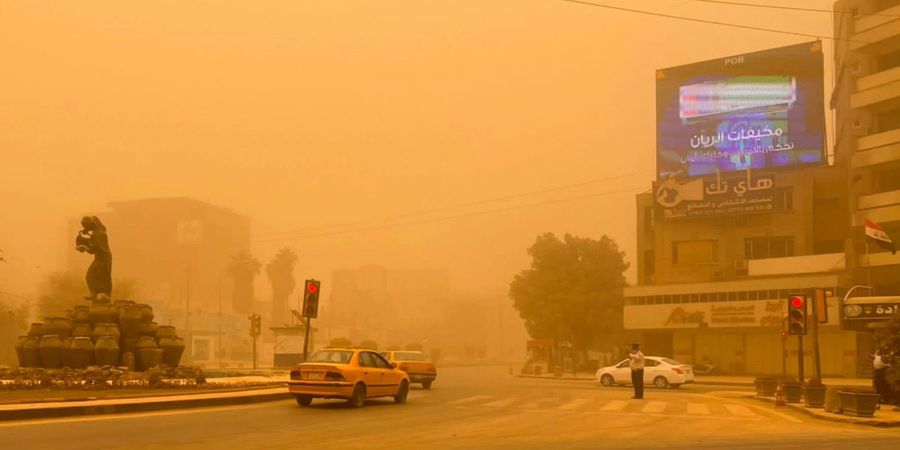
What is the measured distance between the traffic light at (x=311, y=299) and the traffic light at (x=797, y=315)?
14.2m

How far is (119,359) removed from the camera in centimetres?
2744

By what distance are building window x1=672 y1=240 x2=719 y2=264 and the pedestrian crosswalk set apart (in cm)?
3962

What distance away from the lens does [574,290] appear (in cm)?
7612

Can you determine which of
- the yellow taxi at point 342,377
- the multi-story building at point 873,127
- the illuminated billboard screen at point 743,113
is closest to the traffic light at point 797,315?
the yellow taxi at point 342,377

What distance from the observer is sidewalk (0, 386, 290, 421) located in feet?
55.0

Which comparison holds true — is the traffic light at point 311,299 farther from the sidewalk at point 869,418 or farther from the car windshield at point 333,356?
the sidewalk at point 869,418

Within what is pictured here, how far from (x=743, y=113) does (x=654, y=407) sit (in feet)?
159

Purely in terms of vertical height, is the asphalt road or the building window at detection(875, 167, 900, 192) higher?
the building window at detection(875, 167, 900, 192)

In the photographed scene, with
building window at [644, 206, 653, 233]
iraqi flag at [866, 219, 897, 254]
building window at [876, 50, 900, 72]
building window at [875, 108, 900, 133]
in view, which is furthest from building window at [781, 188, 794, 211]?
iraqi flag at [866, 219, 897, 254]

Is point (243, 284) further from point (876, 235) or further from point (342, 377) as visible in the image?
point (342, 377)

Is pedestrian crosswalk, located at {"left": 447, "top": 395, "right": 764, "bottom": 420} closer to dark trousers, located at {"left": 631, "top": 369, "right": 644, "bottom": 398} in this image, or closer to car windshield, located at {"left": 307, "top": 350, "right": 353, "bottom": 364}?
dark trousers, located at {"left": 631, "top": 369, "right": 644, "bottom": 398}

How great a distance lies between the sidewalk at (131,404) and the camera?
1677cm

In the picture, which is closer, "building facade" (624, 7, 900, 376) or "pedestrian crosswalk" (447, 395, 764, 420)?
"pedestrian crosswalk" (447, 395, 764, 420)

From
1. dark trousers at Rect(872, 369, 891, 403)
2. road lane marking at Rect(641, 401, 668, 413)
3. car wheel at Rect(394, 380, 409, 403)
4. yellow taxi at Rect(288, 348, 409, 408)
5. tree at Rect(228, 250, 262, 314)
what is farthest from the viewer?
tree at Rect(228, 250, 262, 314)
